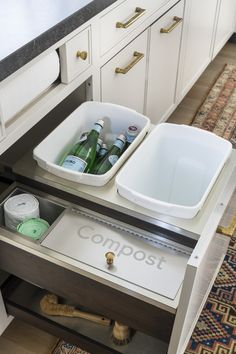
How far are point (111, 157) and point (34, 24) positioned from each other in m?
0.35

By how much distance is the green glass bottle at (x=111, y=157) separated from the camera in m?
1.15

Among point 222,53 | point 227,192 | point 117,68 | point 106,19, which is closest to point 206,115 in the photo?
point 222,53

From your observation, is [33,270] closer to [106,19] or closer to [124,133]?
[124,133]

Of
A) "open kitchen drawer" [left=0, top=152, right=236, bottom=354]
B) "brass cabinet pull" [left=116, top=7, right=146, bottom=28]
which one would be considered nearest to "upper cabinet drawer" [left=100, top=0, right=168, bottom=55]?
"brass cabinet pull" [left=116, top=7, right=146, bottom=28]

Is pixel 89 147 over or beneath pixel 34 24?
beneath

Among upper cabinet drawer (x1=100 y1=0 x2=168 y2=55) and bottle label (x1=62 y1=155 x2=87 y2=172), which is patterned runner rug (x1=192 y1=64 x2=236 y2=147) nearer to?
upper cabinet drawer (x1=100 y1=0 x2=168 y2=55)

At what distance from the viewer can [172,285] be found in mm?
916

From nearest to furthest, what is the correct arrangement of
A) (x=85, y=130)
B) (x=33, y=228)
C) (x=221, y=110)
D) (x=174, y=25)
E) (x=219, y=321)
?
(x=33, y=228)
(x=85, y=130)
(x=219, y=321)
(x=174, y=25)
(x=221, y=110)

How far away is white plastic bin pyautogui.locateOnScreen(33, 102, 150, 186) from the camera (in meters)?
1.04

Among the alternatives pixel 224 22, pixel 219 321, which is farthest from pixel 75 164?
pixel 224 22

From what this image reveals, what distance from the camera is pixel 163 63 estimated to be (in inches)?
69.6

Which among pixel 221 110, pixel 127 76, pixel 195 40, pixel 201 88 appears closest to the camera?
pixel 127 76

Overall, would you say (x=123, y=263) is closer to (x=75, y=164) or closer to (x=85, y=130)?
(x=75, y=164)

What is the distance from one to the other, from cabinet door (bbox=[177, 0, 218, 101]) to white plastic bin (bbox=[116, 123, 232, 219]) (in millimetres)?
835
